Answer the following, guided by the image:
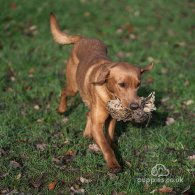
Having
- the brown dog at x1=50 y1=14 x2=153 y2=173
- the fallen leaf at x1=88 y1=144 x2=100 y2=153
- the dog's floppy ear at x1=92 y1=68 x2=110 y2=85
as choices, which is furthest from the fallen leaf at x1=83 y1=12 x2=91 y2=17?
the dog's floppy ear at x1=92 y1=68 x2=110 y2=85

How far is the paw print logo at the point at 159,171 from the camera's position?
5.30 metres

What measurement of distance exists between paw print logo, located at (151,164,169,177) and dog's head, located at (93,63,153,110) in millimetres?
825

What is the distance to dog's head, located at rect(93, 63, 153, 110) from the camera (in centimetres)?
508

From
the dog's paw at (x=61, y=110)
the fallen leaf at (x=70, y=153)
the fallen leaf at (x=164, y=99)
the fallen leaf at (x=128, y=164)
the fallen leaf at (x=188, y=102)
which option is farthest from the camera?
the fallen leaf at (x=164, y=99)

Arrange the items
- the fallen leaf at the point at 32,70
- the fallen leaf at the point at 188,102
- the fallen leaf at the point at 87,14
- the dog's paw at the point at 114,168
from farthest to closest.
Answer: the fallen leaf at the point at 87,14
the fallen leaf at the point at 32,70
the fallen leaf at the point at 188,102
the dog's paw at the point at 114,168

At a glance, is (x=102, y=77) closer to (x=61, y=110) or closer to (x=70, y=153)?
(x=70, y=153)

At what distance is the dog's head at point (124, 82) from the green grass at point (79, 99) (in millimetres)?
833

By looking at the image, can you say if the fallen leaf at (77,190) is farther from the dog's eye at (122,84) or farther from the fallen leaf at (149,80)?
the fallen leaf at (149,80)

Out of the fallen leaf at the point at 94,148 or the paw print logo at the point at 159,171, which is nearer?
the paw print logo at the point at 159,171

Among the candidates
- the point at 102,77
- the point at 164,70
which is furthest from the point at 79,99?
the point at 102,77

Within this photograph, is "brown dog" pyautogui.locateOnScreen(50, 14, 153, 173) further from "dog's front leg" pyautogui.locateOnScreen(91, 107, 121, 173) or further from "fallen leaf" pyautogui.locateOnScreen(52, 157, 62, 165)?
"fallen leaf" pyautogui.locateOnScreen(52, 157, 62, 165)

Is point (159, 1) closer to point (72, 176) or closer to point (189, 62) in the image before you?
point (189, 62)

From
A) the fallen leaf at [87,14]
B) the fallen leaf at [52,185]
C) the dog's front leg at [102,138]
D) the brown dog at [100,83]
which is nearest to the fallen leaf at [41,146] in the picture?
the brown dog at [100,83]

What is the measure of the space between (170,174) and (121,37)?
5.99m
